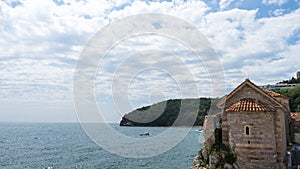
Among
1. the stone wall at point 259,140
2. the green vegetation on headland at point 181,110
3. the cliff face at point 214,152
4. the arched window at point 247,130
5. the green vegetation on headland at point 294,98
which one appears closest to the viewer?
the stone wall at point 259,140

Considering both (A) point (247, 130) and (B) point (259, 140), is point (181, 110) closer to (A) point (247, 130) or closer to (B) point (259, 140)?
(A) point (247, 130)

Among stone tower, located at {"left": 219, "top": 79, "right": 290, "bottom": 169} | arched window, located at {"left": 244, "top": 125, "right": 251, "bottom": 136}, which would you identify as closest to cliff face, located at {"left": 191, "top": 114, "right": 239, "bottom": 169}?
stone tower, located at {"left": 219, "top": 79, "right": 290, "bottom": 169}

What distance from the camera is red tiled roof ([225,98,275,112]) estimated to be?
49.7 ft

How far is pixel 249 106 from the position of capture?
15.4 meters

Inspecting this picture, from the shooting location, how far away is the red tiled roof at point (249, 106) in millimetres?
15141

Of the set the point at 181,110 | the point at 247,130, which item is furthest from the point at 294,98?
the point at 247,130

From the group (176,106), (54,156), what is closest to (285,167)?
(54,156)

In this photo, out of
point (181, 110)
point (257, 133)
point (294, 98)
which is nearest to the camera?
point (257, 133)

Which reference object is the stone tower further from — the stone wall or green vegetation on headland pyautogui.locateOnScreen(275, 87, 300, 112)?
green vegetation on headland pyautogui.locateOnScreen(275, 87, 300, 112)

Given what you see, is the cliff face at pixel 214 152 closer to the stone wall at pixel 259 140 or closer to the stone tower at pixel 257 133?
the stone tower at pixel 257 133

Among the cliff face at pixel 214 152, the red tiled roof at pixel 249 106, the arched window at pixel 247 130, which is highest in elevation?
the red tiled roof at pixel 249 106

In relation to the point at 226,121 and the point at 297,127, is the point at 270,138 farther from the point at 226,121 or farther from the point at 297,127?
the point at 297,127

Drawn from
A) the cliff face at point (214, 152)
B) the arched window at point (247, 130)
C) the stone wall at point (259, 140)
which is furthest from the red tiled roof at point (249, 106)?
the cliff face at point (214, 152)

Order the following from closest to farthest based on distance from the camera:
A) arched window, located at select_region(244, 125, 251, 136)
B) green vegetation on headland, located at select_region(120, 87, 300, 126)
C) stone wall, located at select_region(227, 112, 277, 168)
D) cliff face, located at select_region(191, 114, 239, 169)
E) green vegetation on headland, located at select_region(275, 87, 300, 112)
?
stone wall, located at select_region(227, 112, 277, 168) < arched window, located at select_region(244, 125, 251, 136) < cliff face, located at select_region(191, 114, 239, 169) < green vegetation on headland, located at select_region(120, 87, 300, 126) < green vegetation on headland, located at select_region(275, 87, 300, 112)
